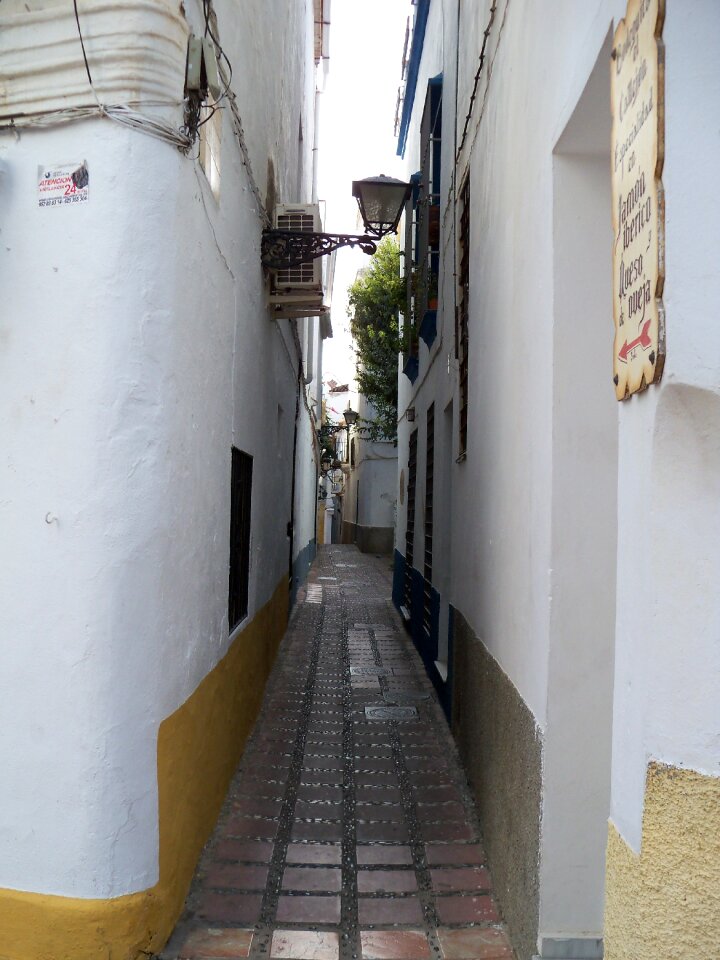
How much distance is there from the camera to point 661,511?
5.89 feet

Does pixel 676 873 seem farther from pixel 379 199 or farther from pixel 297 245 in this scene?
pixel 379 199

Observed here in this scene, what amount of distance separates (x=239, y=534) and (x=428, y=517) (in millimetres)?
3384

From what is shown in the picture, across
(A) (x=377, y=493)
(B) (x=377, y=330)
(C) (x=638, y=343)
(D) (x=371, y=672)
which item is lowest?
(D) (x=371, y=672)

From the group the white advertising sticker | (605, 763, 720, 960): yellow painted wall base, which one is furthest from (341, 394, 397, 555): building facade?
(605, 763, 720, 960): yellow painted wall base

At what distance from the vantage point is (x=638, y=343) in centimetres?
192

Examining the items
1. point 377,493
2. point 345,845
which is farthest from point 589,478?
point 377,493

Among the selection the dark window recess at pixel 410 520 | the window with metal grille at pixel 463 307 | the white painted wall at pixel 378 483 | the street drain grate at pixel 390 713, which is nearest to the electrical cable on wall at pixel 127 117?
the window with metal grille at pixel 463 307

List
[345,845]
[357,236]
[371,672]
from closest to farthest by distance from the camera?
[345,845], [357,236], [371,672]

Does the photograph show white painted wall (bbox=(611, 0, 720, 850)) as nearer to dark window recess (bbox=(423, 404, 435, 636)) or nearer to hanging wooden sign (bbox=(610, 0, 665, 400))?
hanging wooden sign (bbox=(610, 0, 665, 400))

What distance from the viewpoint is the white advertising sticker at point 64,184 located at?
302 cm

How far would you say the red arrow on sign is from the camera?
1858mm

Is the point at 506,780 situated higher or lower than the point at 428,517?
lower

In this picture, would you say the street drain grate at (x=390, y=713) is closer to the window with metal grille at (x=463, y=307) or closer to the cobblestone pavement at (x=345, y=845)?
the cobblestone pavement at (x=345, y=845)

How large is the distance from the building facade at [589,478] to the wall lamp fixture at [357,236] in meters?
0.65
